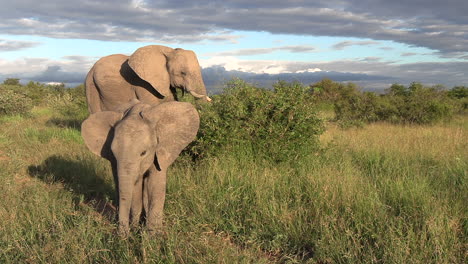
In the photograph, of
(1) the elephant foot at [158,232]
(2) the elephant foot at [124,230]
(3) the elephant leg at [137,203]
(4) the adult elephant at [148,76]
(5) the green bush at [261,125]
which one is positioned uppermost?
(4) the adult elephant at [148,76]

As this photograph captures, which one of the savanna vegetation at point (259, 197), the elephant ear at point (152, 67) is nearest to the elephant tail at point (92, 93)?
the savanna vegetation at point (259, 197)

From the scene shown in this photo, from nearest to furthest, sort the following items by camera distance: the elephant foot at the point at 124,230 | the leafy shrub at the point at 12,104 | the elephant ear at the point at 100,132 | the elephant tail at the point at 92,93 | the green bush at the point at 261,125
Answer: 1. the elephant foot at the point at 124,230
2. the elephant ear at the point at 100,132
3. the green bush at the point at 261,125
4. the elephant tail at the point at 92,93
5. the leafy shrub at the point at 12,104

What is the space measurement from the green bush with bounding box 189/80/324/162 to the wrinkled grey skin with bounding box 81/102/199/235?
2.31 m

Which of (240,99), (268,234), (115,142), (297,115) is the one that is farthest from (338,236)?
(240,99)

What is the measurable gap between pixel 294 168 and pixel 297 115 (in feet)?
3.41

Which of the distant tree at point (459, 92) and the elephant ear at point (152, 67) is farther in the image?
the distant tree at point (459, 92)

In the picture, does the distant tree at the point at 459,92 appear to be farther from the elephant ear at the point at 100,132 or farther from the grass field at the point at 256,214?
the elephant ear at the point at 100,132

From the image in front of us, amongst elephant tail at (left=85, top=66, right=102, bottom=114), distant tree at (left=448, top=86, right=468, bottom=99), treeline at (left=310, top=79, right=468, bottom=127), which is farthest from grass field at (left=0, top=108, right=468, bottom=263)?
distant tree at (left=448, top=86, right=468, bottom=99)

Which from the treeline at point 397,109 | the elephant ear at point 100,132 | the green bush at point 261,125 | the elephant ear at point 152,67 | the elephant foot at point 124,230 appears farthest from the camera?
the treeline at point 397,109

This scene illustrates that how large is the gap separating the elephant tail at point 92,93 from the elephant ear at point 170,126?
389 centimetres

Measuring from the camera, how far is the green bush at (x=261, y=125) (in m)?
6.43

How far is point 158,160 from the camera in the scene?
151 inches

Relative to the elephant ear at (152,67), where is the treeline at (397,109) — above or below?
below

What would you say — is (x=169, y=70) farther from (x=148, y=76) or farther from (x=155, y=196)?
(x=155, y=196)
